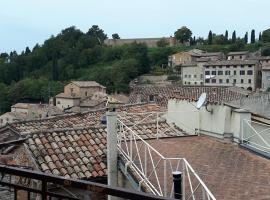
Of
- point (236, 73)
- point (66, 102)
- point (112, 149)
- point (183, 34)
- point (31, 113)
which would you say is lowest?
point (31, 113)

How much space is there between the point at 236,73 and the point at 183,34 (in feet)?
155

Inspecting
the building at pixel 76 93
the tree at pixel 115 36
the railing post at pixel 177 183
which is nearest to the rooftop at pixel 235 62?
the building at pixel 76 93

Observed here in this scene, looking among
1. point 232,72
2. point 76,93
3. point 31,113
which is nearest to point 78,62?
point 76,93

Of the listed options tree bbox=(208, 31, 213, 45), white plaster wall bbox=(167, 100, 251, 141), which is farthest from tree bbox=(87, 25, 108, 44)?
white plaster wall bbox=(167, 100, 251, 141)

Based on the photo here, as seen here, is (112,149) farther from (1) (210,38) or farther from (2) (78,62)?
(1) (210,38)

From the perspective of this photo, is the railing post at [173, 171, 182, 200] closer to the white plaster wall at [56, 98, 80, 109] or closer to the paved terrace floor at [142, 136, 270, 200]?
the paved terrace floor at [142, 136, 270, 200]

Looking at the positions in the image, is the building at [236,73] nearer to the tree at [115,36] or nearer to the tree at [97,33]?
the tree at [97,33]

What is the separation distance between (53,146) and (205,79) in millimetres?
73889

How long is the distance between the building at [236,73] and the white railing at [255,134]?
67.2 meters

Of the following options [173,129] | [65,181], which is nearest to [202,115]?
[173,129]

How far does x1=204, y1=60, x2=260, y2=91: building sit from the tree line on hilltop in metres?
16.0

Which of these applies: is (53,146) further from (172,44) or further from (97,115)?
(172,44)

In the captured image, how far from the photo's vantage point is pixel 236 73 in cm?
7694

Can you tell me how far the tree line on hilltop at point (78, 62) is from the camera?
86688 mm
